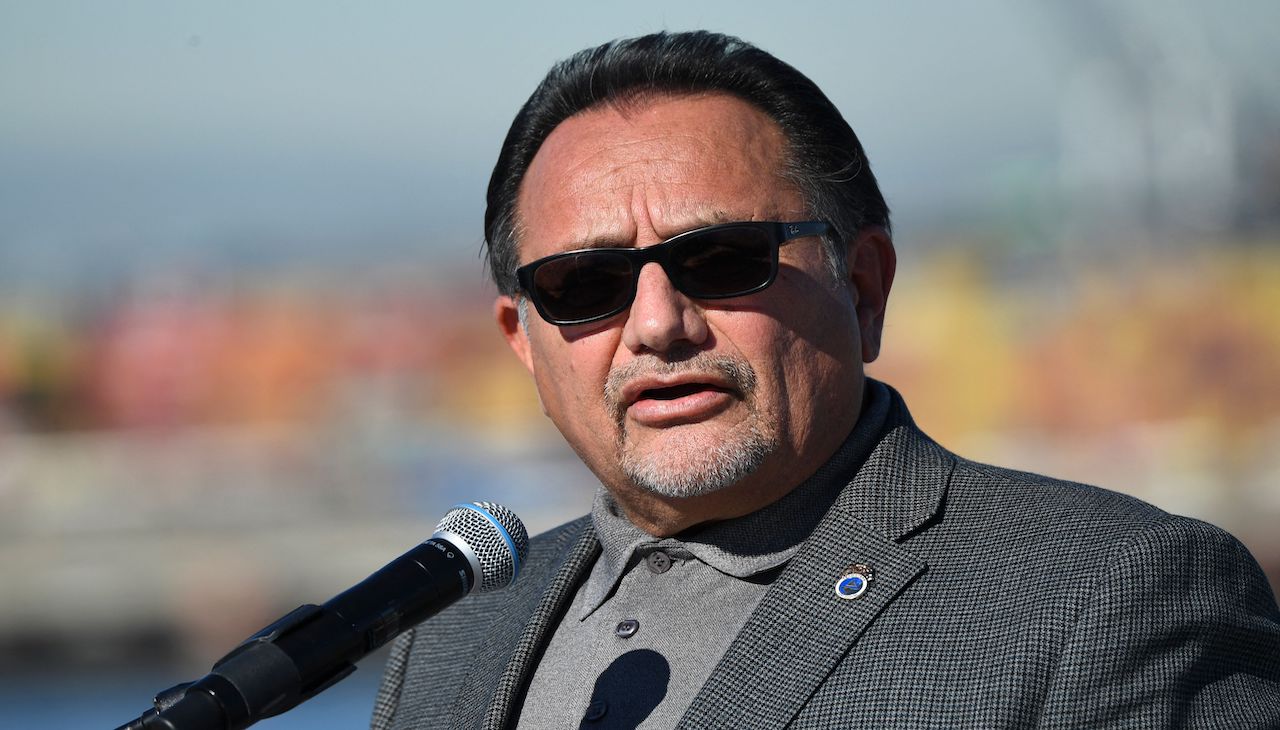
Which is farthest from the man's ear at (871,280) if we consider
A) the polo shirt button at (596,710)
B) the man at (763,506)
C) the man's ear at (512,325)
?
the polo shirt button at (596,710)

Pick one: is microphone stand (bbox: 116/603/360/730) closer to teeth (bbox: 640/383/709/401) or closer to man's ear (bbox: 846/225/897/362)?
teeth (bbox: 640/383/709/401)

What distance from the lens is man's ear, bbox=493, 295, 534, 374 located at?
299cm

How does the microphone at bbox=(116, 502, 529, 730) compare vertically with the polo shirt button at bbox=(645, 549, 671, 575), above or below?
above

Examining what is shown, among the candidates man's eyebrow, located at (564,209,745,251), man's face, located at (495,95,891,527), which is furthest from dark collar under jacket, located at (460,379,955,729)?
man's eyebrow, located at (564,209,745,251)

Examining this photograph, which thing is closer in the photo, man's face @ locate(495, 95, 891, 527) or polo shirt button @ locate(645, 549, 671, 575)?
man's face @ locate(495, 95, 891, 527)

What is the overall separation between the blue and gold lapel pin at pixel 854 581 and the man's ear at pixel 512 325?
0.87 metres

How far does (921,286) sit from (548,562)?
26353 millimetres

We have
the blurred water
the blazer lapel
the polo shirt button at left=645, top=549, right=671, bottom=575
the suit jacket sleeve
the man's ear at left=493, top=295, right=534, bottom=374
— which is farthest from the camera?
the blurred water

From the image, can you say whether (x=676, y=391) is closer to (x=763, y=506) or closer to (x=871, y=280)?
(x=763, y=506)

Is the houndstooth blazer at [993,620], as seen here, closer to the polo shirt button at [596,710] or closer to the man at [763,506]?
the man at [763,506]

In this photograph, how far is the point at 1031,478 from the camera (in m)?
2.51

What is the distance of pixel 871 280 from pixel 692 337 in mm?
503

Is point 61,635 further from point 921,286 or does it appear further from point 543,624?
point 543,624

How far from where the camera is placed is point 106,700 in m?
18.6
